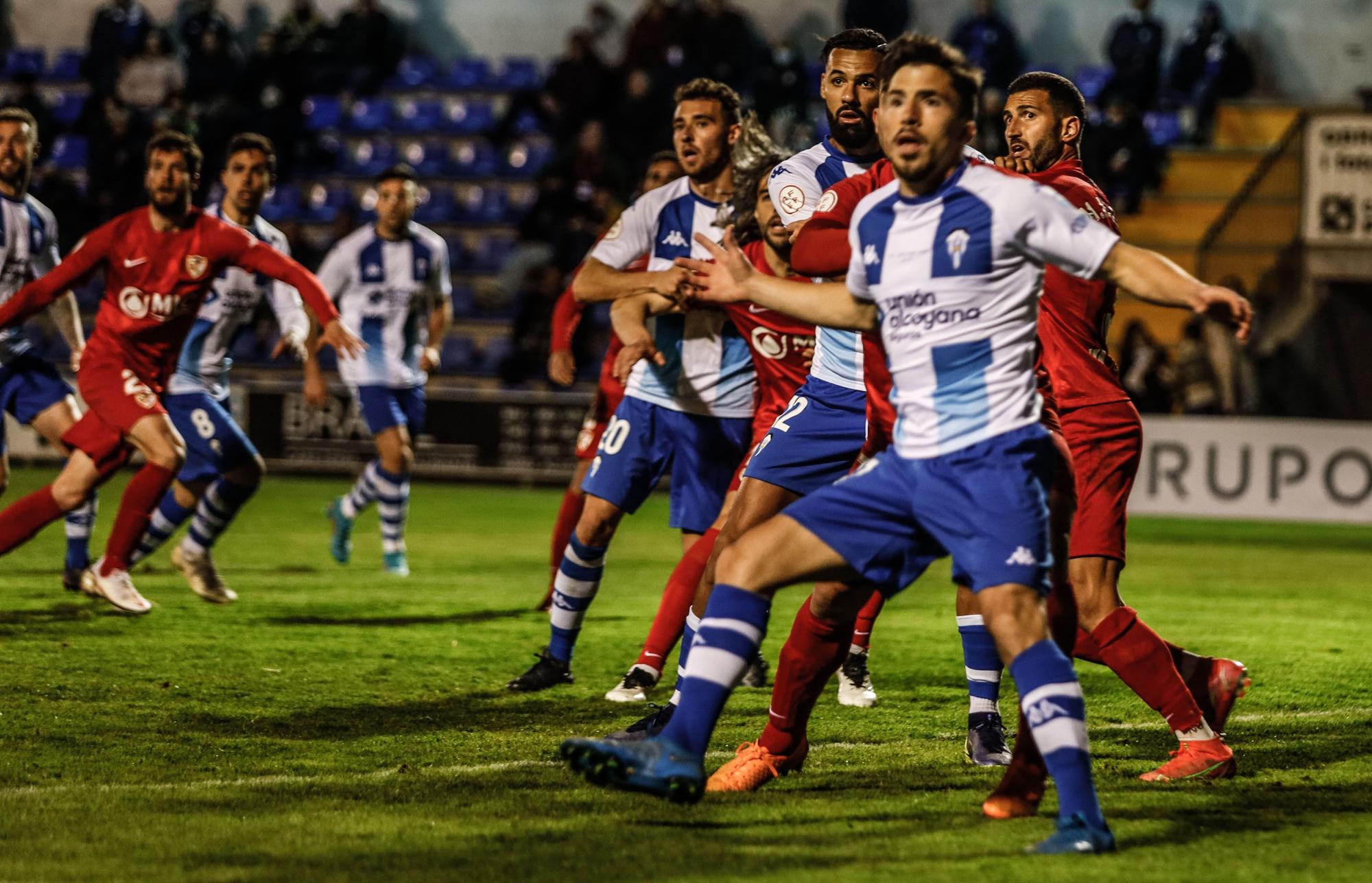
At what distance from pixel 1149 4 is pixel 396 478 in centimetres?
1228

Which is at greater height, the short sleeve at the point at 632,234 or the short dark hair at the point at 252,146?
the short dark hair at the point at 252,146

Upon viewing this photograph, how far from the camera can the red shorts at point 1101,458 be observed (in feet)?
18.0

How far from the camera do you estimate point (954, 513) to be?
431 cm

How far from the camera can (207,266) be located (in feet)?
27.7

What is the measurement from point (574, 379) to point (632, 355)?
2.83 metres

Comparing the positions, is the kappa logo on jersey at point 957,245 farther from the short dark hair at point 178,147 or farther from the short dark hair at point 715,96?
the short dark hair at point 178,147

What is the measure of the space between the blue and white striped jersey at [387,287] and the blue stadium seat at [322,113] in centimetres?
1191

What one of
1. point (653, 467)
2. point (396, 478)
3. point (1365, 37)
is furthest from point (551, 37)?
point (653, 467)

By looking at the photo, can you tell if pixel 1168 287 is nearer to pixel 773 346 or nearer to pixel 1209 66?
pixel 773 346

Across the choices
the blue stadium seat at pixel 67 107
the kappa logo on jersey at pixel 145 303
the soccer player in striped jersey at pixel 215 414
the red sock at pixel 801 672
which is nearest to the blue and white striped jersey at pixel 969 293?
the red sock at pixel 801 672

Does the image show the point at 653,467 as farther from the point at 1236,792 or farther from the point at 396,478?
the point at 396,478

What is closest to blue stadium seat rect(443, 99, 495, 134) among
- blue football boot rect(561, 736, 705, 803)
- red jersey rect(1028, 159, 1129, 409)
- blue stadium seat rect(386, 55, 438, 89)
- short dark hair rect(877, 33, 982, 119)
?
blue stadium seat rect(386, 55, 438, 89)

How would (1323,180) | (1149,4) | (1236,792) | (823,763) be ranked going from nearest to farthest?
(1236,792) → (823,763) → (1323,180) → (1149,4)

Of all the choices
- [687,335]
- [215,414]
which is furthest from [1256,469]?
[687,335]
